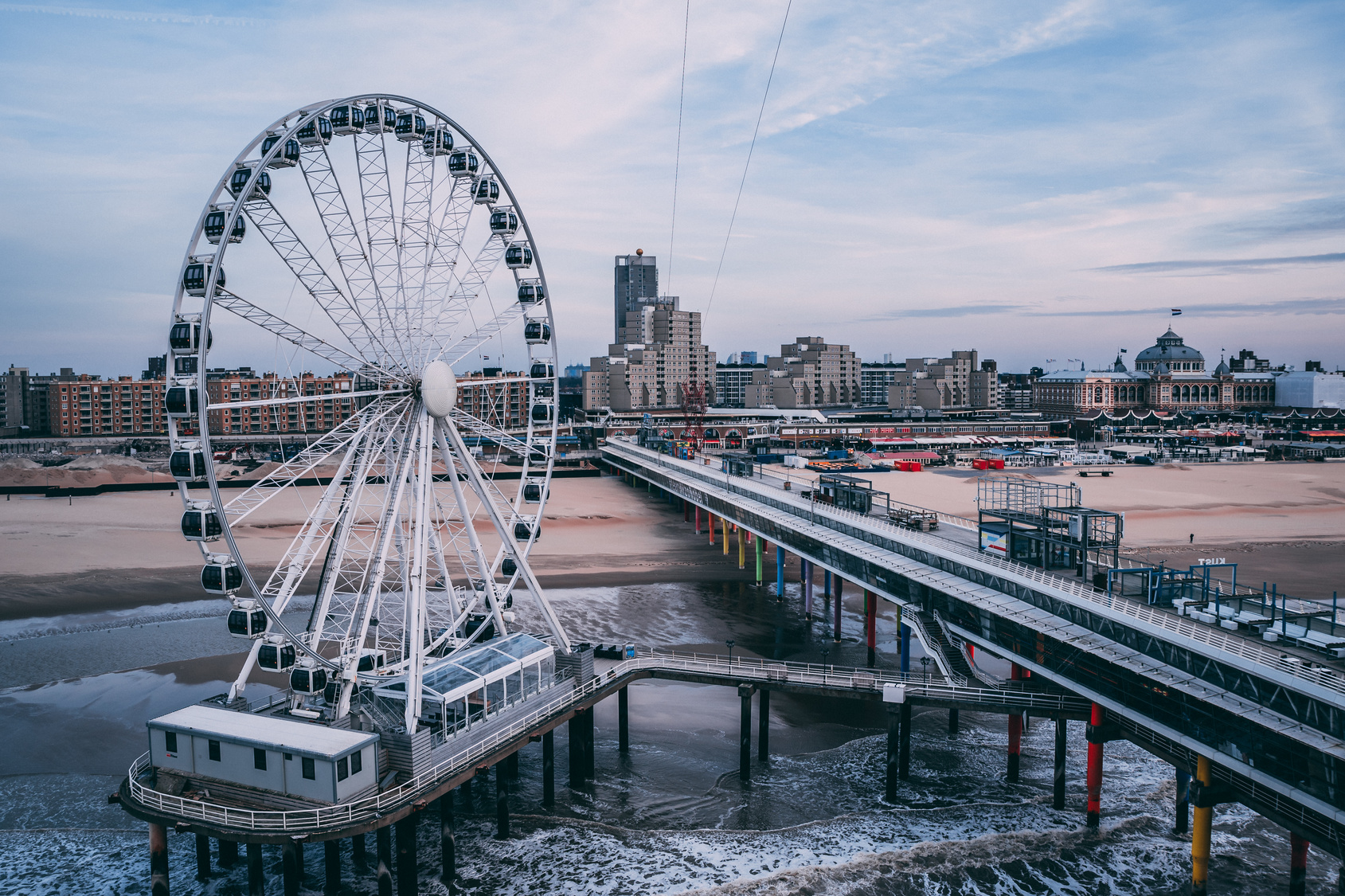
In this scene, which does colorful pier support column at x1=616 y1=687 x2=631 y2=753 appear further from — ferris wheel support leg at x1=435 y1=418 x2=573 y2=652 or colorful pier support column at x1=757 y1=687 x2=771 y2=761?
colorful pier support column at x1=757 y1=687 x2=771 y2=761

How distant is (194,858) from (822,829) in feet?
56.5

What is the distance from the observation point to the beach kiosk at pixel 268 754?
20.6 metres

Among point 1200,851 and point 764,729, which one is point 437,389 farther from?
point 1200,851

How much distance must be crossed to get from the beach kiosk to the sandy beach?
92.0ft

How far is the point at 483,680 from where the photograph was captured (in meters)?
24.6

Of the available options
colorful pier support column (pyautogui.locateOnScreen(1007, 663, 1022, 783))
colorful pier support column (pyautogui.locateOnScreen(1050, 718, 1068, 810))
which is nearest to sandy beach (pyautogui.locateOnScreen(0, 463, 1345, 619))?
colorful pier support column (pyautogui.locateOnScreen(1007, 663, 1022, 783))

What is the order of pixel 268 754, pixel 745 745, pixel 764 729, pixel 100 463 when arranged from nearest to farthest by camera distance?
1. pixel 268 754
2. pixel 745 745
3. pixel 764 729
4. pixel 100 463

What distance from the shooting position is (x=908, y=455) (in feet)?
392

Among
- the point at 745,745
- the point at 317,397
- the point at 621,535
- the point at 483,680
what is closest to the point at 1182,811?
the point at 745,745

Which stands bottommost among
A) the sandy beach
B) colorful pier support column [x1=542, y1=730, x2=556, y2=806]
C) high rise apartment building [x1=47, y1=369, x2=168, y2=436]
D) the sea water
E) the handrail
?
the sea water

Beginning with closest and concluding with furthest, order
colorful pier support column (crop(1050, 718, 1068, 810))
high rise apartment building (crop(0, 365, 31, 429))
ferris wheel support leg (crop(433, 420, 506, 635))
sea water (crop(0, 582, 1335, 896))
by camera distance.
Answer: sea water (crop(0, 582, 1335, 896))
colorful pier support column (crop(1050, 718, 1068, 810))
ferris wheel support leg (crop(433, 420, 506, 635))
high rise apartment building (crop(0, 365, 31, 429))

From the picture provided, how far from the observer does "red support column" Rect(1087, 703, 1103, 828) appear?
24.2 meters

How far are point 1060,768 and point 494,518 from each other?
60.6 feet

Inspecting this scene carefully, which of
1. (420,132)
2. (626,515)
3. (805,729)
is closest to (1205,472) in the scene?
(626,515)
